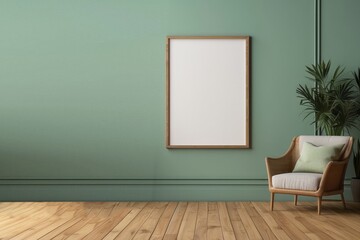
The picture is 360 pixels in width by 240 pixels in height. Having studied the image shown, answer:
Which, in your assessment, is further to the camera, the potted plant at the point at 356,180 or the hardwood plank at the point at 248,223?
the potted plant at the point at 356,180

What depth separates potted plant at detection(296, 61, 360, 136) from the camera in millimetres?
6020

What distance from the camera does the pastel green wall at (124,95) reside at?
21.1ft

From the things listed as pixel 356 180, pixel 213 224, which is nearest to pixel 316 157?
pixel 356 180

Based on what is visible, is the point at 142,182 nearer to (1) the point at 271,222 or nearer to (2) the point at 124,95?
(2) the point at 124,95

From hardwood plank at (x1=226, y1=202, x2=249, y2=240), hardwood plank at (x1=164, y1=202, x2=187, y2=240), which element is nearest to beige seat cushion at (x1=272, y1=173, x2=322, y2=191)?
hardwood plank at (x1=226, y1=202, x2=249, y2=240)

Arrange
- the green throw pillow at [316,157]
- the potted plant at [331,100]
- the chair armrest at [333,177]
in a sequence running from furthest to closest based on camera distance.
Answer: the potted plant at [331,100], the green throw pillow at [316,157], the chair armrest at [333,177]

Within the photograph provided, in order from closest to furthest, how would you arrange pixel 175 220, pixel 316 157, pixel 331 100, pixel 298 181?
pixel 175 220 → pixel 298 181 → pixel 316 157 → pixel 331 100

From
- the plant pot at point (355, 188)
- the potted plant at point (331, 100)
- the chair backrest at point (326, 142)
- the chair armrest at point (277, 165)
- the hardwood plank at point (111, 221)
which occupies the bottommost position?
the hardwood plank at point (111, 221)

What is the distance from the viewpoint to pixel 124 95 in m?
6.46

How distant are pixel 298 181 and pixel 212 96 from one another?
1.60 meters

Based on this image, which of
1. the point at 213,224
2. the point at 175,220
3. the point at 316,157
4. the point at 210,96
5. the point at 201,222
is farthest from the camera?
the point at 210,96

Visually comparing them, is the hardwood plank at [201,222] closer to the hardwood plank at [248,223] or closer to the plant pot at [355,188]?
the hardwood plank at [248,223]

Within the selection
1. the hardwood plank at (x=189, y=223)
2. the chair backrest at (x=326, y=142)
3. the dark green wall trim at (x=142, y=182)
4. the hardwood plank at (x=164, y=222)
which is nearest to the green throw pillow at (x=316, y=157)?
the chair backrest at (x=326, y=142)

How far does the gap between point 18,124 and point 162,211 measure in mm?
2248
